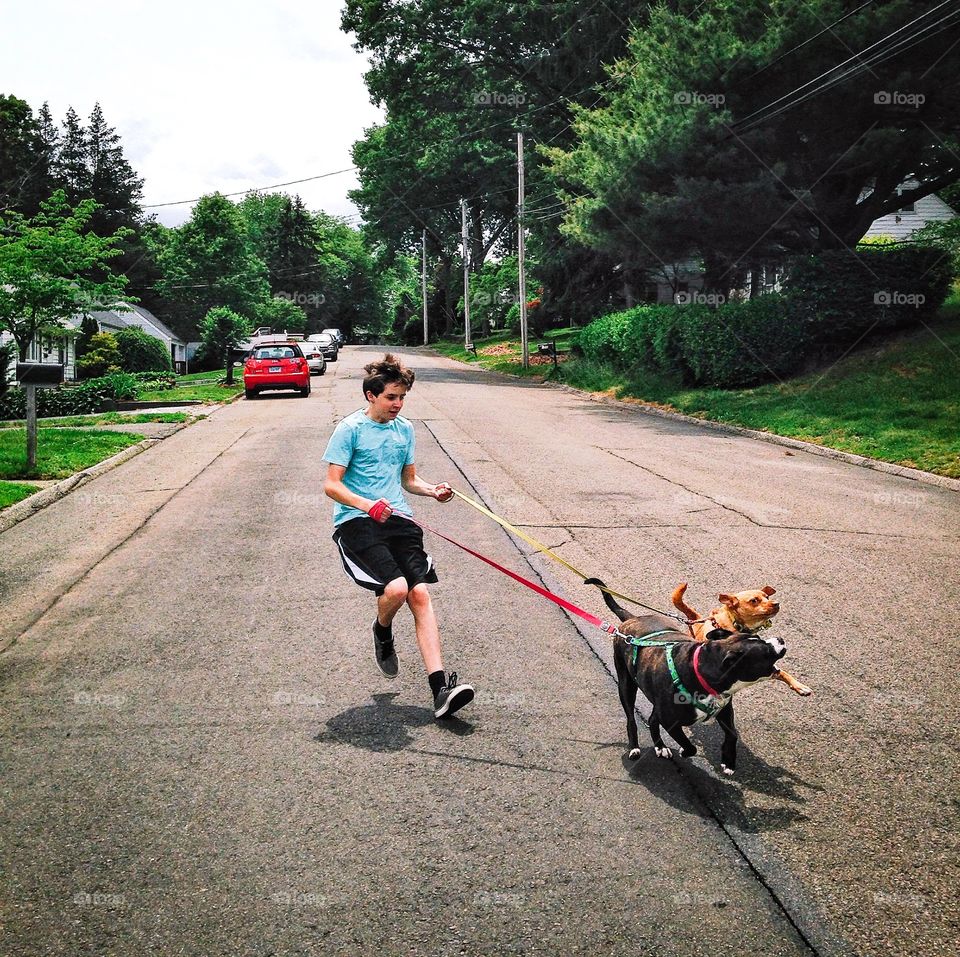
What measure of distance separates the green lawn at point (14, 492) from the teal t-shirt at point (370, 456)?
296 inches

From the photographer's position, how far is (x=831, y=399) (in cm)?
1970

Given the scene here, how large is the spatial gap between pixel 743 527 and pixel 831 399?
36.3ft

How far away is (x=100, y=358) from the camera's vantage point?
43438 mm

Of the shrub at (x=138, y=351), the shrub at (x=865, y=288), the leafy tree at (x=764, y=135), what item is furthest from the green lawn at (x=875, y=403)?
the shrub at (x=138, y=351)

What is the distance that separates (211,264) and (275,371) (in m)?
45.1

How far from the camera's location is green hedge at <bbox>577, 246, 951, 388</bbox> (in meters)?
21.6

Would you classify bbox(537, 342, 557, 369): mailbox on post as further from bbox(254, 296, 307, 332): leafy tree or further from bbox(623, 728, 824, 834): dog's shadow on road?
bbox(254, 296, 307, 332): leafy tree

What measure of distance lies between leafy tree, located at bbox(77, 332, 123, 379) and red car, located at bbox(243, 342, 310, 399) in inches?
627

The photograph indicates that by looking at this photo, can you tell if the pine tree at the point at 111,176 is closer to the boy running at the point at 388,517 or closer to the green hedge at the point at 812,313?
the green hedge at the point at 812,313

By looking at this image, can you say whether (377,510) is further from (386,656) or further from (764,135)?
(764,135)

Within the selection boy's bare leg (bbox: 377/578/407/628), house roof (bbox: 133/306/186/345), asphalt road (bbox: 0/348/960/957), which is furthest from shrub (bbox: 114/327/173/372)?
boy's bare leg (bbox: 377/578/407/628)

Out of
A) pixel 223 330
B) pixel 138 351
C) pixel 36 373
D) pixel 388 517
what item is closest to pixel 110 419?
pixel 36 373

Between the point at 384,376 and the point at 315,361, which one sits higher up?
the point at 315,361

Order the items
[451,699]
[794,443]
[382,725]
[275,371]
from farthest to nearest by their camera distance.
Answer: [275,371] < [794,443] < [382,725] < [451,699]
